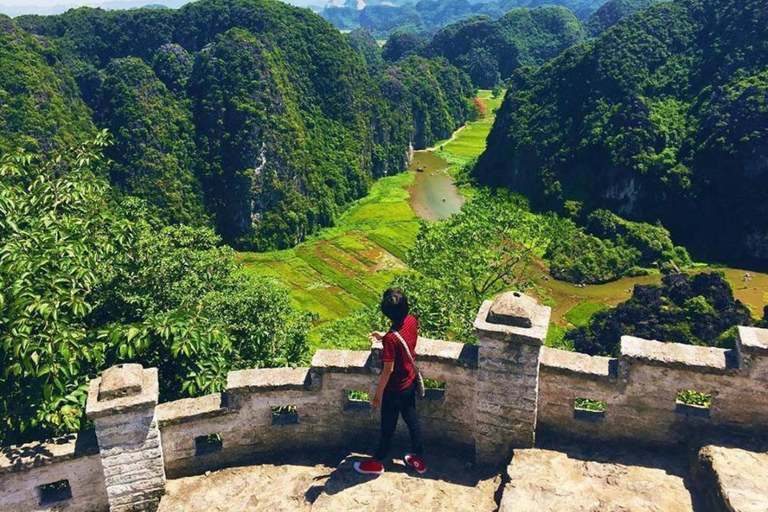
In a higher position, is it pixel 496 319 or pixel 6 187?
pixel 6 187

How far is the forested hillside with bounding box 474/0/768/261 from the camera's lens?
67375mm

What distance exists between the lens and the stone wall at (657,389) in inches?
363

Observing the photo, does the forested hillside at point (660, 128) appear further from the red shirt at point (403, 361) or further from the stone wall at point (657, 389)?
the red shirt at point (403, 361)

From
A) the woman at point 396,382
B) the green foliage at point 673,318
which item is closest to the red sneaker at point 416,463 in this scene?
the woman at point 396,382

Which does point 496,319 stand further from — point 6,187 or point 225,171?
point 225,171

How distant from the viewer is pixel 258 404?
34.7 feet

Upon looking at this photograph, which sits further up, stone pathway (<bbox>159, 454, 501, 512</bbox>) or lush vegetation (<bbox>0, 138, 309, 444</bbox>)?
lush vegetation (<bbox>0, 138, 309, 444</bbox>)

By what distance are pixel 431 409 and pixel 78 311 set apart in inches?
249

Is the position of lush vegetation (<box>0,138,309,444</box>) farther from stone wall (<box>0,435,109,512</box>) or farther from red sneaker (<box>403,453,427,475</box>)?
red sneaker (<box>403,453,427,475</box>)

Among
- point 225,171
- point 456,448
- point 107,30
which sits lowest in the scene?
point 225,171

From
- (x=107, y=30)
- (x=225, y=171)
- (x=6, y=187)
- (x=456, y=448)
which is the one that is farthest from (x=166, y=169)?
(x=456, y=448)

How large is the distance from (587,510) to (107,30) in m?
122

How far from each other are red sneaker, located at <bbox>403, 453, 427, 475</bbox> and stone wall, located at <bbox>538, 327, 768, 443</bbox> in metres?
2.15

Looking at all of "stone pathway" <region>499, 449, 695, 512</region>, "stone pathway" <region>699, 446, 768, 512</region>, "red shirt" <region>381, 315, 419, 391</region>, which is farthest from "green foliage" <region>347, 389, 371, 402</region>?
"stone pathway" <region>699, 446, 768, 512</region>
